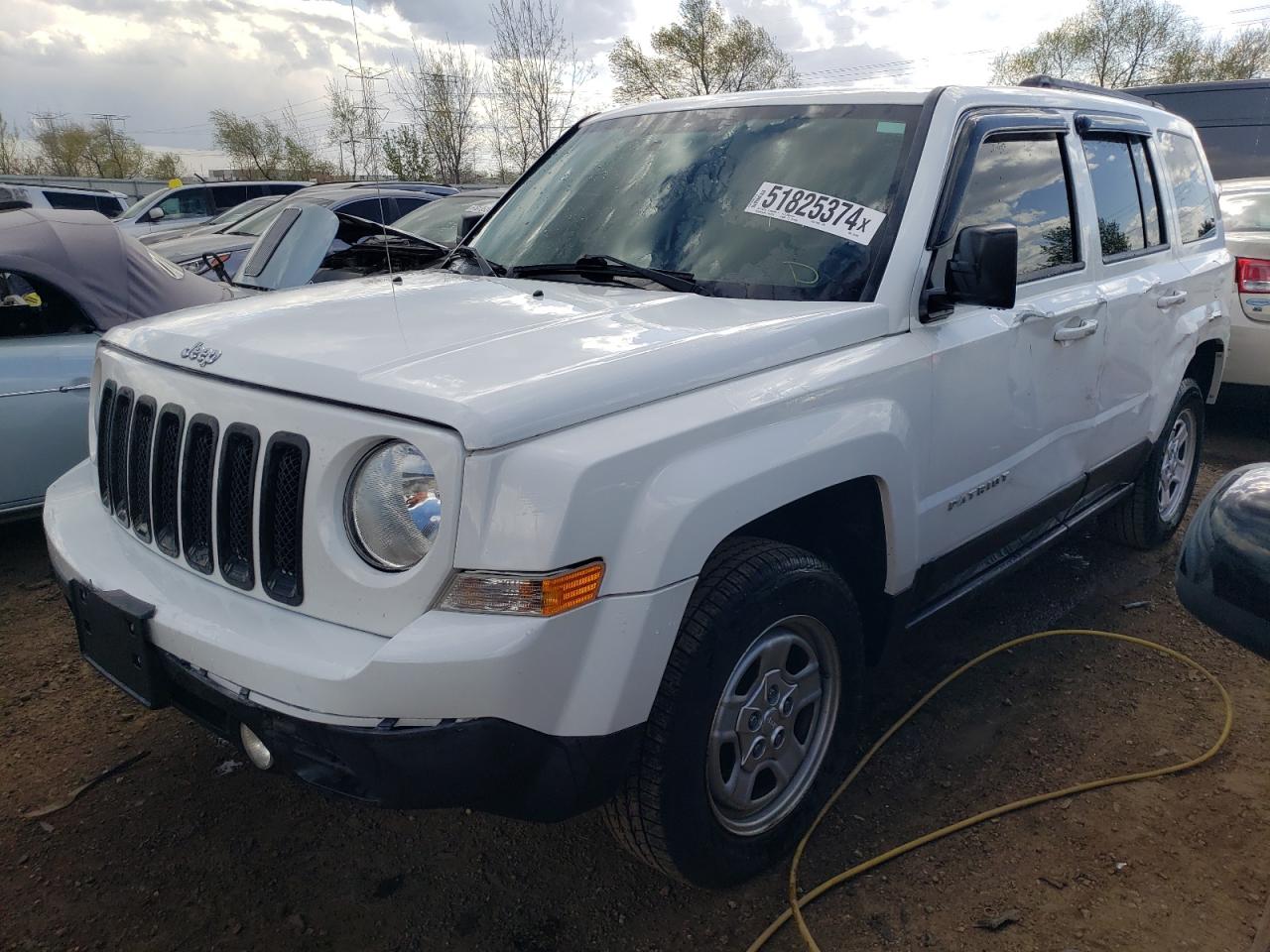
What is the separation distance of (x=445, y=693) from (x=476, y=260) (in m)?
1.91

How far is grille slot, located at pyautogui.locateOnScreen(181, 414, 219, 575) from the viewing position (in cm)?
217

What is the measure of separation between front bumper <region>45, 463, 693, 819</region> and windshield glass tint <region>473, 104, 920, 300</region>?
1180 mm

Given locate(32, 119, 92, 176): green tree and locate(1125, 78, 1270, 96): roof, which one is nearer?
locate(1125, 78, 1270, 96): roof

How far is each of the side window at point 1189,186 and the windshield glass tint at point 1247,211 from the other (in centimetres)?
220

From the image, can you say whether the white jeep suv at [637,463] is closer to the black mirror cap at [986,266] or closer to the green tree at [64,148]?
the black mirror cap at [986,266]

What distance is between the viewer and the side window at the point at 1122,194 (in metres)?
3.59

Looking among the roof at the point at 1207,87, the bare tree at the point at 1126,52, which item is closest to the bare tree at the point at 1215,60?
the bare tree at the point at 1126,52

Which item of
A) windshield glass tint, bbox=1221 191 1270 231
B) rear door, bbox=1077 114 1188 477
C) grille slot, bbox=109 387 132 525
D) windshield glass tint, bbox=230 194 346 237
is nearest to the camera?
grille slot, bbox=109 387 132 525

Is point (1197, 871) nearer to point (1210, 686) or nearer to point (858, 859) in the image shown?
point (858, 859)


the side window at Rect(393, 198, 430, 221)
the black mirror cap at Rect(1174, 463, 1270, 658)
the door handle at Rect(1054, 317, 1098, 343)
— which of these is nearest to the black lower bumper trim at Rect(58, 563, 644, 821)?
the black mirror cap at Rect(1174, 463, 1270, 658)

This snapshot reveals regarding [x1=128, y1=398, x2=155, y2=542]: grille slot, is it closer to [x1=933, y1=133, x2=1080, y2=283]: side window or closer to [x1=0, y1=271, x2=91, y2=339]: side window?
[x1=933, y1=133, x2=1080, y2=283]: side window

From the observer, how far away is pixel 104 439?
263 cm

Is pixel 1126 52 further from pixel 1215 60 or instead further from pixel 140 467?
pixel 140 467

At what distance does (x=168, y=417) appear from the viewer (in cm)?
230
